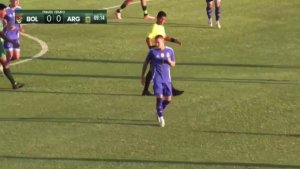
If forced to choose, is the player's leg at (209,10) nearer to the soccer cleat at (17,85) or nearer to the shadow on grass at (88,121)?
the soccer cleat at (17,85)

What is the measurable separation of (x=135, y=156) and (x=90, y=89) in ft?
24.0

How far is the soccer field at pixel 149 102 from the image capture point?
54.5 ft

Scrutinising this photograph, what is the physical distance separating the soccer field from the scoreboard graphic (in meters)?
1.21

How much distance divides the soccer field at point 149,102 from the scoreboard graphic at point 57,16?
1.21 meters

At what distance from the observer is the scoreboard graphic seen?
27792 mm

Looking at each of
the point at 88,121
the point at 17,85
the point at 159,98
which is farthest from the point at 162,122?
the point at 17,85

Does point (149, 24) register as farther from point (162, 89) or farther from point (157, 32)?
point (162, 89)

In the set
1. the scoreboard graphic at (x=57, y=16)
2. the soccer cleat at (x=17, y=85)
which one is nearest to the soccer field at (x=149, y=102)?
the soccer cleat at (x=17, y=85)

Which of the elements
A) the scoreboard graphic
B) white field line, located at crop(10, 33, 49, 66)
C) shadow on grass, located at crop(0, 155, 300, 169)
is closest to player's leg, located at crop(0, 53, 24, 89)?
the scoreboard graphic

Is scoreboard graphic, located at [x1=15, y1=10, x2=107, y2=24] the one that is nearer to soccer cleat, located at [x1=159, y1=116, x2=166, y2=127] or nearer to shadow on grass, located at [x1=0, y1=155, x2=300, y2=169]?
soccer cleat, located at [x1=159, y1=116, x2=166, y2=127]

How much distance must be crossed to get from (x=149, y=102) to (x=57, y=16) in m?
9.26

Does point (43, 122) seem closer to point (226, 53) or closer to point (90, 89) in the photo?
point (90, 89)

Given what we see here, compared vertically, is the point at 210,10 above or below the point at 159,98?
below

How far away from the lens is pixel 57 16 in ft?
97.9
